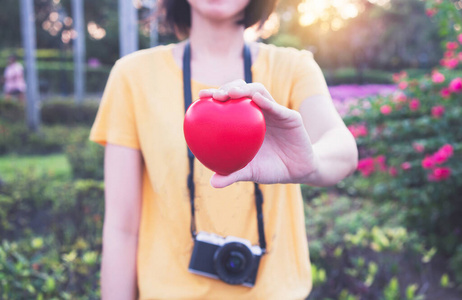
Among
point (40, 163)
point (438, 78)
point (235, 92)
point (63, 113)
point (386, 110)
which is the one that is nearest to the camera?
point (235, 92)

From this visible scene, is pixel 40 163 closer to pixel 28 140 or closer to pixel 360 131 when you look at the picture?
pixel 28 140

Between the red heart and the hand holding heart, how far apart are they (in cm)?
3

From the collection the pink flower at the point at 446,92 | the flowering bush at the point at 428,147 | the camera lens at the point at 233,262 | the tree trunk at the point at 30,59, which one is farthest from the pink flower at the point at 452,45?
the tree trunk at the point at 30,59

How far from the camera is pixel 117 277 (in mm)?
1294

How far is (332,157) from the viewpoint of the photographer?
1.11 meters

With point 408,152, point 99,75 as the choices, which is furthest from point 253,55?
point 99,75

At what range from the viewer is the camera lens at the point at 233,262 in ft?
3.90

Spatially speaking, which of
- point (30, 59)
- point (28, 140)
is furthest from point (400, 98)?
point (30, 59)

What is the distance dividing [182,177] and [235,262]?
Result: 277 mm

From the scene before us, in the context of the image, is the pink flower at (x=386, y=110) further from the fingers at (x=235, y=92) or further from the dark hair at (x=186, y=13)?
the fingers at (x=235, y=92)

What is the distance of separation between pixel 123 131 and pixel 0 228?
2894 mm

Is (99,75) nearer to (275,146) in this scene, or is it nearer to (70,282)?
(70,282)

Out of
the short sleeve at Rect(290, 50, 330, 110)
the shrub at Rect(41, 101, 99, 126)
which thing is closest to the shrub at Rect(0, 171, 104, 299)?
the short sleeve at Rect(290, 50, 330, 110)

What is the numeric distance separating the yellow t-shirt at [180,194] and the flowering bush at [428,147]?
2.20 meters
